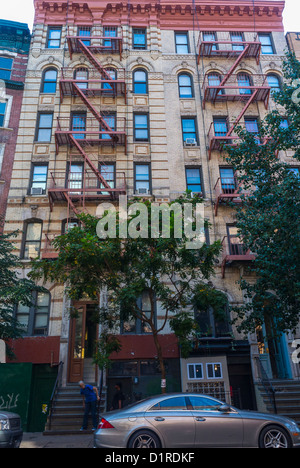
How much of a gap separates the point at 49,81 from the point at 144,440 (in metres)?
19.8

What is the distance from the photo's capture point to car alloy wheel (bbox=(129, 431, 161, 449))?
23.0 ft

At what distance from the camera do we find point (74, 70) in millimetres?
20797

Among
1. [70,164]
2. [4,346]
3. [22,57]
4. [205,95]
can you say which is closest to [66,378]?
[4,346]

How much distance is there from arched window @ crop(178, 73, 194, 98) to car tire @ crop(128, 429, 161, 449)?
60.3ft

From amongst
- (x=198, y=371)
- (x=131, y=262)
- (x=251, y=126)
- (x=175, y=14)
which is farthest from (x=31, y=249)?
(x=175, y=14)

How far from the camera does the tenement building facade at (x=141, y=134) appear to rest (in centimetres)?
1486

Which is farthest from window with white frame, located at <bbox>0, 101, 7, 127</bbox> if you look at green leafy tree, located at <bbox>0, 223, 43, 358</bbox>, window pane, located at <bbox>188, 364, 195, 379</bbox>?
window pane, located at <bbox>188, 364, 195, 379</bbox>

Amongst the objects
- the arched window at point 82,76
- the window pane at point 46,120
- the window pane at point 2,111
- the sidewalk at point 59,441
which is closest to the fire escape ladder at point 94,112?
the arched window at point 82,76

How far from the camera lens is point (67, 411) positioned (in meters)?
12.7

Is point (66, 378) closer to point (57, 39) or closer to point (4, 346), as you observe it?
point (4, 346)

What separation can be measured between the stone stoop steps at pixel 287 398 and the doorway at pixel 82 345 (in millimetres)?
7256

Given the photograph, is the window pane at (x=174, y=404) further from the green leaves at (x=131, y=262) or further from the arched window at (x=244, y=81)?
the arched window at (x=244, y=81)

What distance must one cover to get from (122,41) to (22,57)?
6.17 metres

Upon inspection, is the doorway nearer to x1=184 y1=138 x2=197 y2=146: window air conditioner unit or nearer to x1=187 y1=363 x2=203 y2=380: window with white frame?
x1=187 y1=363 x2=203 y2=380: window with white frame
